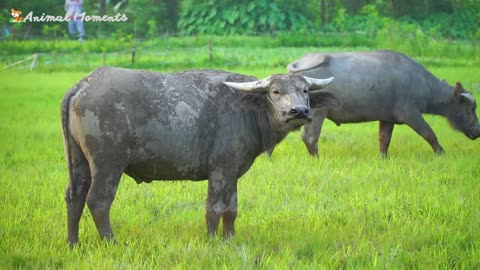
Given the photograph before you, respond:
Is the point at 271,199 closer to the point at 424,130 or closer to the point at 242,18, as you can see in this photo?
the point at 424,130

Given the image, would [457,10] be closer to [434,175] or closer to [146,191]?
[434,175]

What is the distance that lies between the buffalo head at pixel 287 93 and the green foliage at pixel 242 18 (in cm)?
1275

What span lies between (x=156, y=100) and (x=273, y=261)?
3.72ft

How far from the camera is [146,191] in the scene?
5.44 meters

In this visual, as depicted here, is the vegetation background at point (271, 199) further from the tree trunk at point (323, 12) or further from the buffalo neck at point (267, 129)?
the tree trunk at point (323, 12)

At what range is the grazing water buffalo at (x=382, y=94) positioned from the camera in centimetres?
734

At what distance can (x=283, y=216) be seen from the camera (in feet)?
15.5

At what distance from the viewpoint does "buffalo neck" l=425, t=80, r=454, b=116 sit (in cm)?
775

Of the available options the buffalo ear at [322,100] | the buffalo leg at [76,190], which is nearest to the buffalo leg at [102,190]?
the buffalo leg at [76,190]

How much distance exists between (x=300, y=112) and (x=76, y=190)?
1386mm

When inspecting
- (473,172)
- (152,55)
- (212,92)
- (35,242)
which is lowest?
(152,55)

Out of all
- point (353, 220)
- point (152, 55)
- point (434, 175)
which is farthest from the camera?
point (152, 55)

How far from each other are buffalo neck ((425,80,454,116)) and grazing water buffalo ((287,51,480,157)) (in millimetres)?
11

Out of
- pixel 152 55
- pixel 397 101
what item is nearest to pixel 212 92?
pixel 397 101
